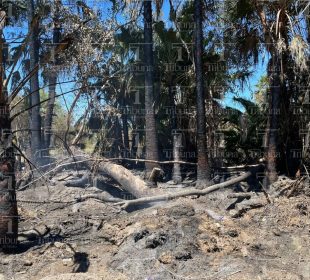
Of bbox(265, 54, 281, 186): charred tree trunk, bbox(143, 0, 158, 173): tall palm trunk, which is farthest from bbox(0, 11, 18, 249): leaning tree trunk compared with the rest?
bbox(143, 0, 158, 173): tall palm trunk

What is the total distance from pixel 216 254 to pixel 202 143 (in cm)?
566

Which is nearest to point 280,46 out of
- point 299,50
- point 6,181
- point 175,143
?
point 299,50

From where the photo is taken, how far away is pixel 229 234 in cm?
948

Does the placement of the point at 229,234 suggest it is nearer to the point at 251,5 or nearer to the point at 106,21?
the point at 251,5

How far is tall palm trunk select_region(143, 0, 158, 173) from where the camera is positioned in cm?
1631

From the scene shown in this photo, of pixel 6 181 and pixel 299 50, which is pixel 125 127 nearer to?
pixel 299 50

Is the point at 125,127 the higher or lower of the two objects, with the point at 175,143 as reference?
higher

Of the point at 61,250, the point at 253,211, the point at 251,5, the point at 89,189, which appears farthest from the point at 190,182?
the point at 61,250

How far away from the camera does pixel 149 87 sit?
1661cm

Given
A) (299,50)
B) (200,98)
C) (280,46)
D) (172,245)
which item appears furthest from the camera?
(200,98)

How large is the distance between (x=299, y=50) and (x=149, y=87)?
6181mm

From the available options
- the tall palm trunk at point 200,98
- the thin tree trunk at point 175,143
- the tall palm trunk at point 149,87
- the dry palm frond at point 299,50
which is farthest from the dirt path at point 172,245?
the tall palm trunk at point 149,87

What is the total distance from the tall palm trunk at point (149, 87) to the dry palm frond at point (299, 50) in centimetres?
571

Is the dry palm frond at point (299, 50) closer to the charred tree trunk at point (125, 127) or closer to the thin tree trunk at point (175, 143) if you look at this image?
the thin tree trunk at point (175, 143)
